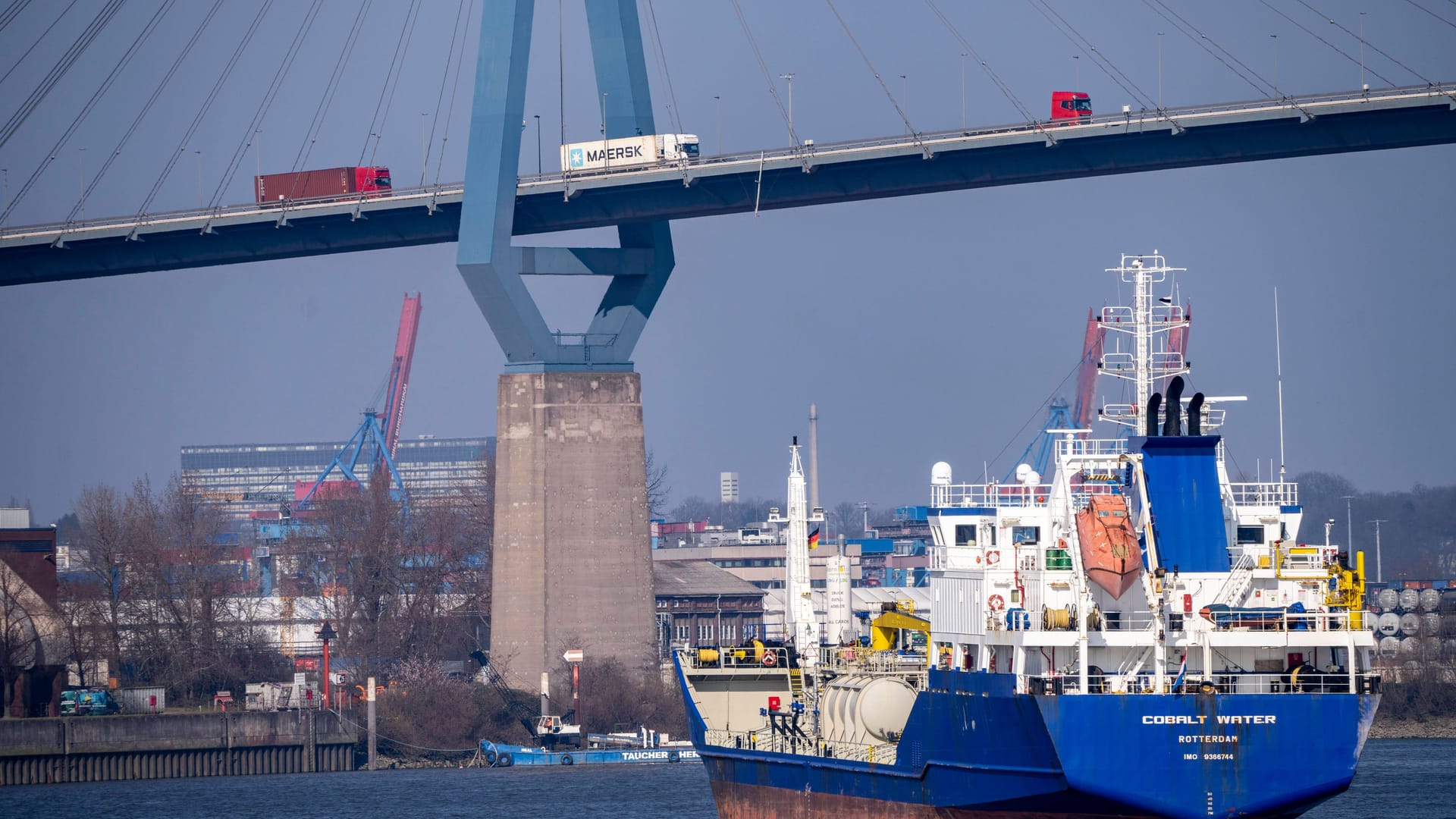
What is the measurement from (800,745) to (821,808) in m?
2.84

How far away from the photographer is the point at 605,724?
9038cm

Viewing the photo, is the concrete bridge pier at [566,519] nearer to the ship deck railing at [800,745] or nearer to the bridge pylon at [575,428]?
the bridge pylon at [575,428]

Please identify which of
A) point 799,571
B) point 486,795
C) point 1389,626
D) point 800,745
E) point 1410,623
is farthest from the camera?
point 1410,623

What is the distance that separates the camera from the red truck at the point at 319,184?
90.4m

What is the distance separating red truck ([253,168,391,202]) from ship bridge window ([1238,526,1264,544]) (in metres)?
52.6

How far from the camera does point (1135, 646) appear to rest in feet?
136

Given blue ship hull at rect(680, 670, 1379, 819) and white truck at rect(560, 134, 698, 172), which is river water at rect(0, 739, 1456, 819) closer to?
blue ship hull at rect(680, 670, 1379, 819)

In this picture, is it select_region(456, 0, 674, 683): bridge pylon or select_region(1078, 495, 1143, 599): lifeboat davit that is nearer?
select_region(1078, 495, 1143, 599): lifeboat davit

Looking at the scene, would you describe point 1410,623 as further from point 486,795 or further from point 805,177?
point 486,795

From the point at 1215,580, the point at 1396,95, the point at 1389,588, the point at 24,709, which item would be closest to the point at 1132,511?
the point at 1215,580

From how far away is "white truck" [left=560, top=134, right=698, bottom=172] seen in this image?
84438 millimetres

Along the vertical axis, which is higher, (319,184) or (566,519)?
(319,184)

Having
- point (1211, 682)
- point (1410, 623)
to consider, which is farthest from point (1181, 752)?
point (1410, 623)

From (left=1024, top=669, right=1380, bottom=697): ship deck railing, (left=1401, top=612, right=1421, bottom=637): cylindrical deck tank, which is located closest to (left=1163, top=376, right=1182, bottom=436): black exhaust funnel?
(left=1024, top=669, right=1380, bottom=697): ship deck railing
